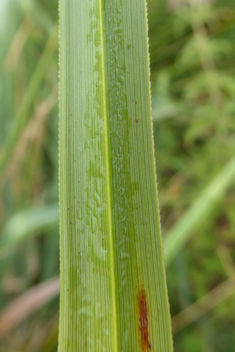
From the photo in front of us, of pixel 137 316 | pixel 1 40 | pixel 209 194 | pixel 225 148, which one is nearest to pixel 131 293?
pixel 137 316

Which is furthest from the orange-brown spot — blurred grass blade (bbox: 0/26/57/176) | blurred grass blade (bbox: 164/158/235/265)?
blurred grass blade (bbox: 0/26/57/176)

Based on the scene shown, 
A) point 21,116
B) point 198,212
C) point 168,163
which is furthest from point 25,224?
point 168,163

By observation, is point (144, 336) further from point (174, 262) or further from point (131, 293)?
point (174, 262)

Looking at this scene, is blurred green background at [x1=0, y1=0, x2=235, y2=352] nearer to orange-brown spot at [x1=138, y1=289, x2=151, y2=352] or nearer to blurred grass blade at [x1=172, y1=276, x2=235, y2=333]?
blurred grass blade at [x1=172, y1=276, x2=235, y2=333]

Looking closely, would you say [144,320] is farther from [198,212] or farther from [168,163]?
[168,163]

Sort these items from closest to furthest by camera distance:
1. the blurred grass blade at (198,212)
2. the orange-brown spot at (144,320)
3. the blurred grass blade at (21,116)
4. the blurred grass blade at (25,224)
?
the orange-brown spot at (144,320)
the blurred grass blade at (198,212)
the blurred grass blade at (25,224)
the blurred grass blade at (21,116)

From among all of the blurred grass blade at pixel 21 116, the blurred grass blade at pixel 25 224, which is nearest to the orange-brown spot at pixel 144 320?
the blurred grass blade at pixel 25 224

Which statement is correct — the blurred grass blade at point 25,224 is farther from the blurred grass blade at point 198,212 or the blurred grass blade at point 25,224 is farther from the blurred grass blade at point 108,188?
the blurred grass blade at point 108,188

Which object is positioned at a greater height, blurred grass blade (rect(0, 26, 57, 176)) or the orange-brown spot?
blurred grass blade (rect(0, 26, 57, 176))
